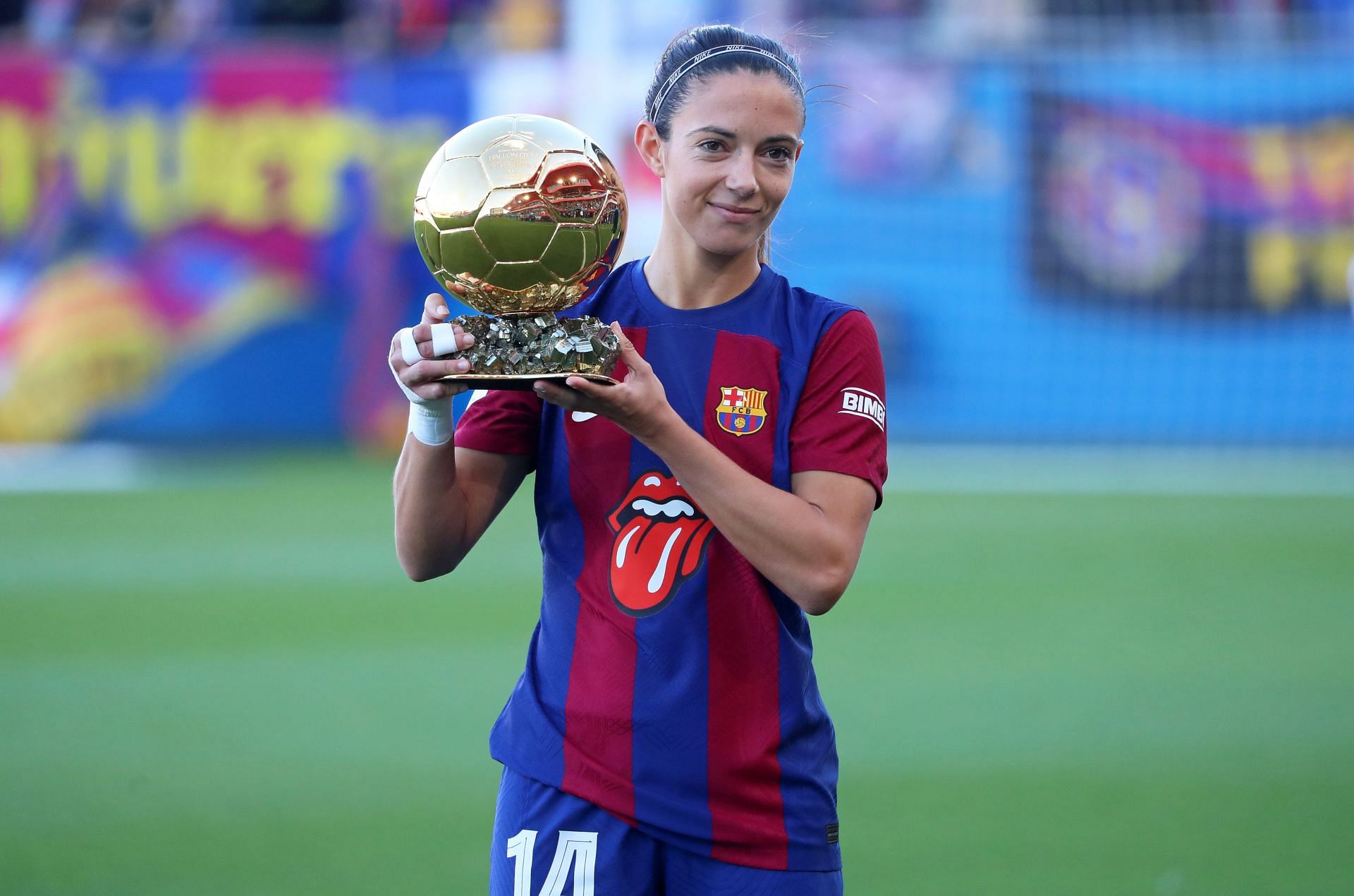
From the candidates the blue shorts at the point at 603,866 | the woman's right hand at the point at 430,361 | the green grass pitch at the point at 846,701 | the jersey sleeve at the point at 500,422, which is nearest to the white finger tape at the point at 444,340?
the woman's right hand at the point at 430,361

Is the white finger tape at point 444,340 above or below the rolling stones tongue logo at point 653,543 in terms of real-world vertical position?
above

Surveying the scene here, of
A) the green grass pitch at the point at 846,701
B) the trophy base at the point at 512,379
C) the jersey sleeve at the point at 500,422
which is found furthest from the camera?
the green grass pitch at the point at 846,701

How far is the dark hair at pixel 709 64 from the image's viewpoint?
85.7 inches

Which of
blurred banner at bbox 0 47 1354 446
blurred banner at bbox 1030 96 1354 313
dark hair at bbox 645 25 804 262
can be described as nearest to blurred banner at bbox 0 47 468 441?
blurred banner at bbox 0 47 1354 446

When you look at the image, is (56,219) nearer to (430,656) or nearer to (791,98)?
(430,656)

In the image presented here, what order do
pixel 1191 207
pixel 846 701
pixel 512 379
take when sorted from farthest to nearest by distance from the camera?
pixel 1191 207, pixel 846 701, pixel 512 379

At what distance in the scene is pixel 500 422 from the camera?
2.30m

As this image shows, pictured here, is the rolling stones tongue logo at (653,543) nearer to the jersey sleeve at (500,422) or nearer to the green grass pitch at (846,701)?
the jersey sleeve at (500,422)

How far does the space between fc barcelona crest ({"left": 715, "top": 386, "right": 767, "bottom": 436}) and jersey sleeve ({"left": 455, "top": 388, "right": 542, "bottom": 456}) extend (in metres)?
0.29

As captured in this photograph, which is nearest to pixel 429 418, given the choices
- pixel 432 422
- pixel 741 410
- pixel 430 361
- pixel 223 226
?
pixel 432 422

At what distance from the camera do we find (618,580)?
86.9 inches

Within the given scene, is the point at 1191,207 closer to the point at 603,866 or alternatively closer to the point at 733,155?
the point at 733,155

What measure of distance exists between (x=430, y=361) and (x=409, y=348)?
3 centimetres

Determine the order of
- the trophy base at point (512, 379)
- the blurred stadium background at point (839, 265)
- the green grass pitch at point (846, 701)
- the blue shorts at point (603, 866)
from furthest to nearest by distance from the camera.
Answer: the blurred stadium background at point (839, 265)
the green grass pitch at point (846, 701)
the blue shorts at point (603, 866)
the trophy base at point (512, 379)
